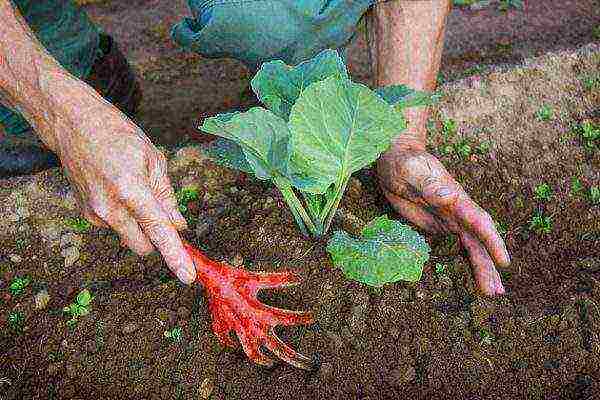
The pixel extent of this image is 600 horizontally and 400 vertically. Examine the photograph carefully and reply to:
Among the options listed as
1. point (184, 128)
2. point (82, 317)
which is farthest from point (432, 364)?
point (184, 128)

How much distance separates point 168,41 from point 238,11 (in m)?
1.54

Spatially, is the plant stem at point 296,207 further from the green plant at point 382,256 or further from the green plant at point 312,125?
the green plant at point 382,256

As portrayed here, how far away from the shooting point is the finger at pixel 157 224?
1354mm

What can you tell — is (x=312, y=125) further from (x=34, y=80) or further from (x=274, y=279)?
(x=34, y=80)

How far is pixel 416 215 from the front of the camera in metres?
1.75

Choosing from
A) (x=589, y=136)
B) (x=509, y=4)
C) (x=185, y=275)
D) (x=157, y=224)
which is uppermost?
(x=157, y=224)

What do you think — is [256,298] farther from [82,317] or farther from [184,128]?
[184,128]

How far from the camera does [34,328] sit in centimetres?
162

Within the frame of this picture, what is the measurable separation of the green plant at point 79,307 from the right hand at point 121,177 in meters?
0.25

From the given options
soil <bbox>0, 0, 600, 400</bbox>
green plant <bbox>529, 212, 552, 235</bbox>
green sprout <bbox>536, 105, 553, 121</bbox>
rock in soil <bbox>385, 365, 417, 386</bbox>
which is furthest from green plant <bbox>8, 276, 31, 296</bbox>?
green sprout <bbox>536, 105, 553, 121</bbox>

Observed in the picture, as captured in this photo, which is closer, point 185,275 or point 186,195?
point 185,275

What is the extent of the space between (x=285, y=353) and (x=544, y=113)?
1.24m

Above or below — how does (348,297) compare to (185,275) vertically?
below

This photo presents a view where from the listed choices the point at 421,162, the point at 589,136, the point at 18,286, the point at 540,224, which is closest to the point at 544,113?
the point at 589,136
